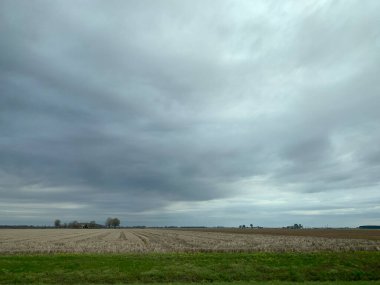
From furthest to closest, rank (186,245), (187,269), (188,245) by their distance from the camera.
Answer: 1. (186,245)
2. (188,245)
3. (187,269)

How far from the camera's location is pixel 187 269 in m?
30.7

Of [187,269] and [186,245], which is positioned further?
[186,245]

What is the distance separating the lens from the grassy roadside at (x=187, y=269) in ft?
93.9

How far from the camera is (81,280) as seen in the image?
1109 inches

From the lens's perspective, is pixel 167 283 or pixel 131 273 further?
pixel 131 273

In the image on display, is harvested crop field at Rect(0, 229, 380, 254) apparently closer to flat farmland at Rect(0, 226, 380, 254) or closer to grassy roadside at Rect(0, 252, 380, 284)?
flat farmland at Rect(0, 226, 380, 254)

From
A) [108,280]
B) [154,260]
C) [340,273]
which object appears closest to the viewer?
[108,280]

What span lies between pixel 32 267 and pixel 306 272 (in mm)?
20799

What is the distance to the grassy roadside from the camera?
2861 centimetres

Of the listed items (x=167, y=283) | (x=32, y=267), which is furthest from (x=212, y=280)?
(x=32, y=267)

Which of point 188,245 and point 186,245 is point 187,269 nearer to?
point 188,245

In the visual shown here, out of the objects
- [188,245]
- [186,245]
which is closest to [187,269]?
[188,245]

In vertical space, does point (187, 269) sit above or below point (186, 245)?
below

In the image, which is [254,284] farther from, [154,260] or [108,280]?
[154,260]
